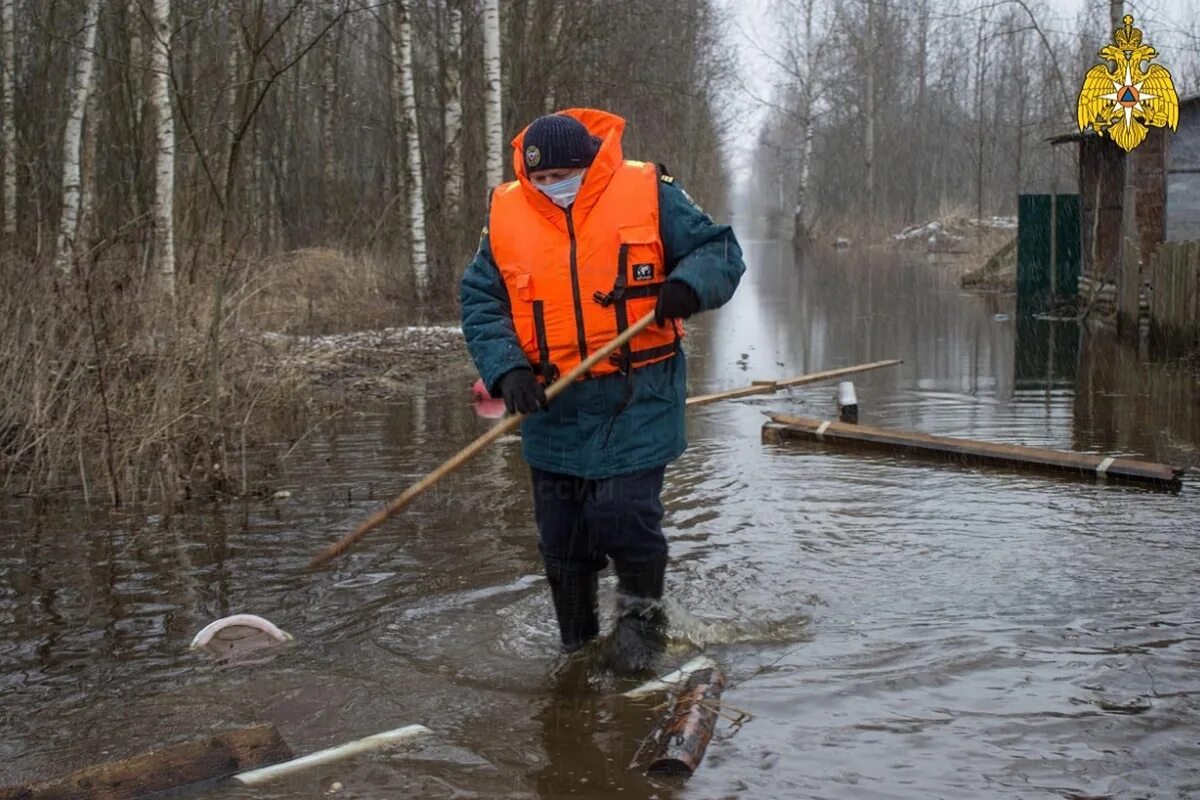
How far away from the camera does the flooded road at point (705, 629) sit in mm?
3789

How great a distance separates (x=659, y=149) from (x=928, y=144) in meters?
25.2

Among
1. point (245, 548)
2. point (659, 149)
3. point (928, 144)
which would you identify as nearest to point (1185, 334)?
point (245, 548)

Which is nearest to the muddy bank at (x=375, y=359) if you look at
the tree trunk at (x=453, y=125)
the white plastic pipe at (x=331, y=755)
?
the tree trunk at (x=453, y=125)

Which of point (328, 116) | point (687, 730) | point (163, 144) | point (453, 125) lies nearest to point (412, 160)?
point (453, 125)

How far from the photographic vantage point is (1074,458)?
7.43 m

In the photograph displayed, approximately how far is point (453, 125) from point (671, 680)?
1506 centimetres

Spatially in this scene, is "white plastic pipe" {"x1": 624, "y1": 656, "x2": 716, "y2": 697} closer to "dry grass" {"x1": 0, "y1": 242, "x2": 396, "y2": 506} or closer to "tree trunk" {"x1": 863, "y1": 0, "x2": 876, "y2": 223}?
"dry grass" {"x1": 0, "y1": 242, "x2": 396, "y2": 506}

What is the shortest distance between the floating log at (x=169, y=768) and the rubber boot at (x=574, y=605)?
1.21m

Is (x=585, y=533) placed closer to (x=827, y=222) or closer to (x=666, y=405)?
(x=666, y=405)

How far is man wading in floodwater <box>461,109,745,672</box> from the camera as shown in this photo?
4387 mm

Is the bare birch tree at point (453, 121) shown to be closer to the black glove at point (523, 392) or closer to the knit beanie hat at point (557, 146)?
the knit beanie hat at point (557, 146)

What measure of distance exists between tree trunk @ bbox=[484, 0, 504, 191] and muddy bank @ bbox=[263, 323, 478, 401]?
118 inches

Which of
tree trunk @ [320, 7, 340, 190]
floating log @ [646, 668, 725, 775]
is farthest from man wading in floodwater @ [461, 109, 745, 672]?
tree trunk @ [320, 7, 340, 190]

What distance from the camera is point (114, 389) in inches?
295
